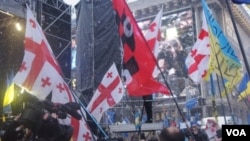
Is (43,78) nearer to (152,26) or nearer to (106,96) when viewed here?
(106,96)

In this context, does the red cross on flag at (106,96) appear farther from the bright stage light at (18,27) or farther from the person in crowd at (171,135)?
the bright stage light at (18,27)

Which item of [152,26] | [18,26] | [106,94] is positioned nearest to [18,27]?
[18,26]

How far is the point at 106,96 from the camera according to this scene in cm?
737

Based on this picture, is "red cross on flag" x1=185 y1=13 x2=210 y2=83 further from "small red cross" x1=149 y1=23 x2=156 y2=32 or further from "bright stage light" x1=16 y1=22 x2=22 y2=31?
"bright stage light" x1=16 y1=22 x2=22 y2=31

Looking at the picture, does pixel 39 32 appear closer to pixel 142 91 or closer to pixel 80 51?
pixel 142 91

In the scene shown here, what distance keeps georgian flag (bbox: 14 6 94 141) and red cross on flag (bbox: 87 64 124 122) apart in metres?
2.03

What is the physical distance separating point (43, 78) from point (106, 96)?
2550 millimetres

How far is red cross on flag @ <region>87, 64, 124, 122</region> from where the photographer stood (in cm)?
709

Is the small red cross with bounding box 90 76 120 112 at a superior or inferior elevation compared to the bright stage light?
inferior

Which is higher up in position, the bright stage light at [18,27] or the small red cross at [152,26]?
the bright stage light at [18,27]

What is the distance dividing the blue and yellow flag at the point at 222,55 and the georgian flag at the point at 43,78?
3.79 metres

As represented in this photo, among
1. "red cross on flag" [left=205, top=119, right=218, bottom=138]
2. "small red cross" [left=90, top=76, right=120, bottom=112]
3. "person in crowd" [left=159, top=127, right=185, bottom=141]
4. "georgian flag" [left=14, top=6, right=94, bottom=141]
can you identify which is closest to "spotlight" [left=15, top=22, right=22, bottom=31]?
"small red cross" [left=90, top=76, right=120, bottom=112]

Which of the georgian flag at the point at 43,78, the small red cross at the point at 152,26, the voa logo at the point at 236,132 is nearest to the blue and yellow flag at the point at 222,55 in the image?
the small red cross at the point at 152,26

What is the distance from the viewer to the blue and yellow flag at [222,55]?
780 centimetres
